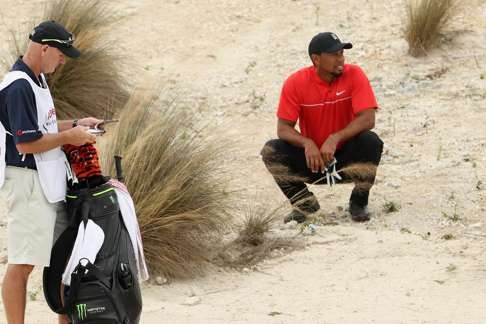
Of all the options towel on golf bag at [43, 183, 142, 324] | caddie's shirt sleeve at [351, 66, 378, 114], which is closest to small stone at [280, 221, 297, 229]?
caddie's shirt sleeve at [351, 66, 378, 114]

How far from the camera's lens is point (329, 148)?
20.9 ft

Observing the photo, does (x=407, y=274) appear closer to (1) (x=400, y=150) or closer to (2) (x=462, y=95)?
(1) (x=400, y=150)

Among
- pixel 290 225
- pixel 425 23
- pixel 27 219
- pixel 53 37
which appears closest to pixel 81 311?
pixel 27 219

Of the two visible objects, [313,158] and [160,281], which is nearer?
[160,281]

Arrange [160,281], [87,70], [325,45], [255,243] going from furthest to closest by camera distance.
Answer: [87,70], [325,45], [255,243], [160,281]

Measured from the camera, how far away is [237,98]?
8.87 meters

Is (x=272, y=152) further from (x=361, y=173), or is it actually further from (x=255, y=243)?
Answer: (x=255, y=243)

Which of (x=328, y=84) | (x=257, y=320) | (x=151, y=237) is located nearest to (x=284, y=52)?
(x=328, y=84)

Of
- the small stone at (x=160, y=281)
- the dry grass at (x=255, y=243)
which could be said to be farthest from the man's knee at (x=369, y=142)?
the small stone at (x=160, y=281)

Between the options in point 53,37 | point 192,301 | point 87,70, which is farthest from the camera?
point 87,70

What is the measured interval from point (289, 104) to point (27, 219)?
2559mm

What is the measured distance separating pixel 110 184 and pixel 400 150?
349 cm

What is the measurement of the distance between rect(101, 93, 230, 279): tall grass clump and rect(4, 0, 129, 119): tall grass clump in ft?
6.59

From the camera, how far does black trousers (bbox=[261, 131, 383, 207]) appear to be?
21.1ft
